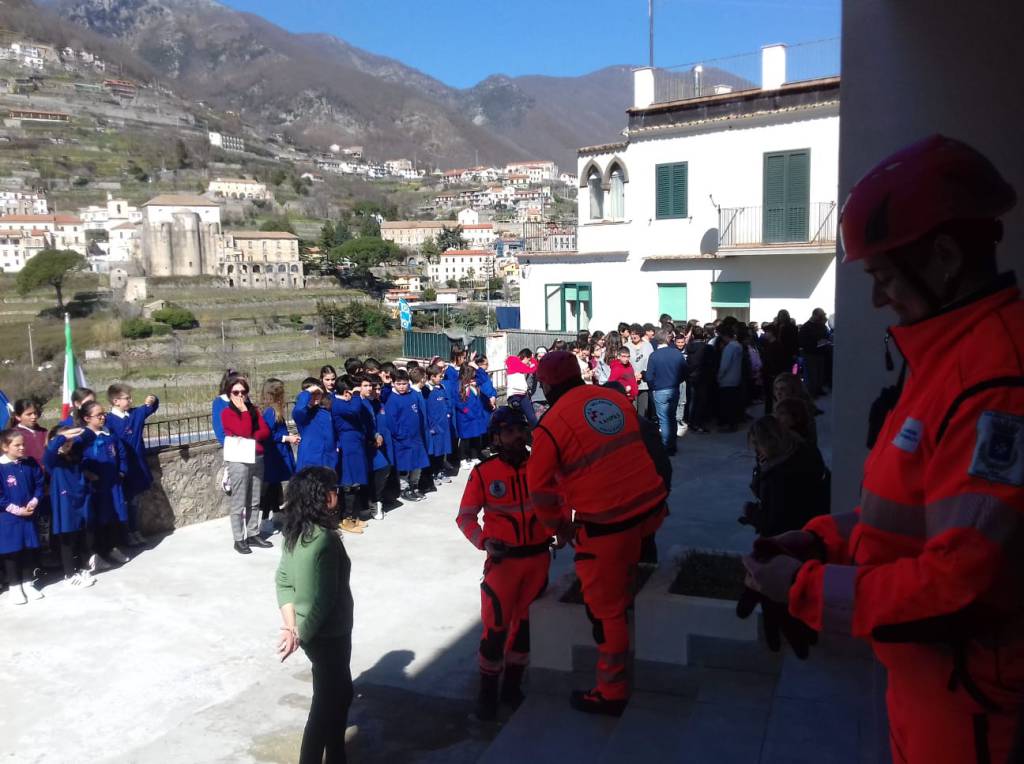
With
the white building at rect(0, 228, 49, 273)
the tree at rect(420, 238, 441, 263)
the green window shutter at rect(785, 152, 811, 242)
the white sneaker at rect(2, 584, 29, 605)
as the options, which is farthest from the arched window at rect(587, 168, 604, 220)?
the tree at rect(420, 238, 441, 263)

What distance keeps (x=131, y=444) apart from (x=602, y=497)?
5527mm

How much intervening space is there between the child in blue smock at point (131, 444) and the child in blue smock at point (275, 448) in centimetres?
108

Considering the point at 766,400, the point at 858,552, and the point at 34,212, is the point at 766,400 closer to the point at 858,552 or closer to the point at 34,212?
the point at 858,552

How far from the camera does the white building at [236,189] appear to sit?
156000 mm

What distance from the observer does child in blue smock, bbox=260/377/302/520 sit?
8539 mm

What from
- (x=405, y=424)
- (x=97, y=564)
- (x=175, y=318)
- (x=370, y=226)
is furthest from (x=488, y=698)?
(x=370, y=226)

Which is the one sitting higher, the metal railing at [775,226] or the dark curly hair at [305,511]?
the metal railing at [775,226]

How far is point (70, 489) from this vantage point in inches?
278

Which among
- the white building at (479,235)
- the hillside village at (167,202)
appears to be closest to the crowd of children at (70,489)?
the hillside village at (167,202)

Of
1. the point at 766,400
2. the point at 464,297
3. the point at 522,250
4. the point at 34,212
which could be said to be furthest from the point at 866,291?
the point at 34,212

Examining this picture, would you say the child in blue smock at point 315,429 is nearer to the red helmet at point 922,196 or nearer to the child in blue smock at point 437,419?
the child in blue smock at point 437,419

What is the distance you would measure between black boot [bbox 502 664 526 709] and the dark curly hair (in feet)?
4.97

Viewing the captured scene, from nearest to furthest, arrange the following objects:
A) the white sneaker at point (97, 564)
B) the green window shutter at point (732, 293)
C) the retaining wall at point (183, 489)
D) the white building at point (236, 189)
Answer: the white sneaker at point (97, 564) → the retaining wall at point (183, 489) → the green window shutter at point (732, 293) → the white building at point (236, 189)

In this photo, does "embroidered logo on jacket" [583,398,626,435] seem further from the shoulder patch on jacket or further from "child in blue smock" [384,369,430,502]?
"child in blue smock" [384,369,430,502]
